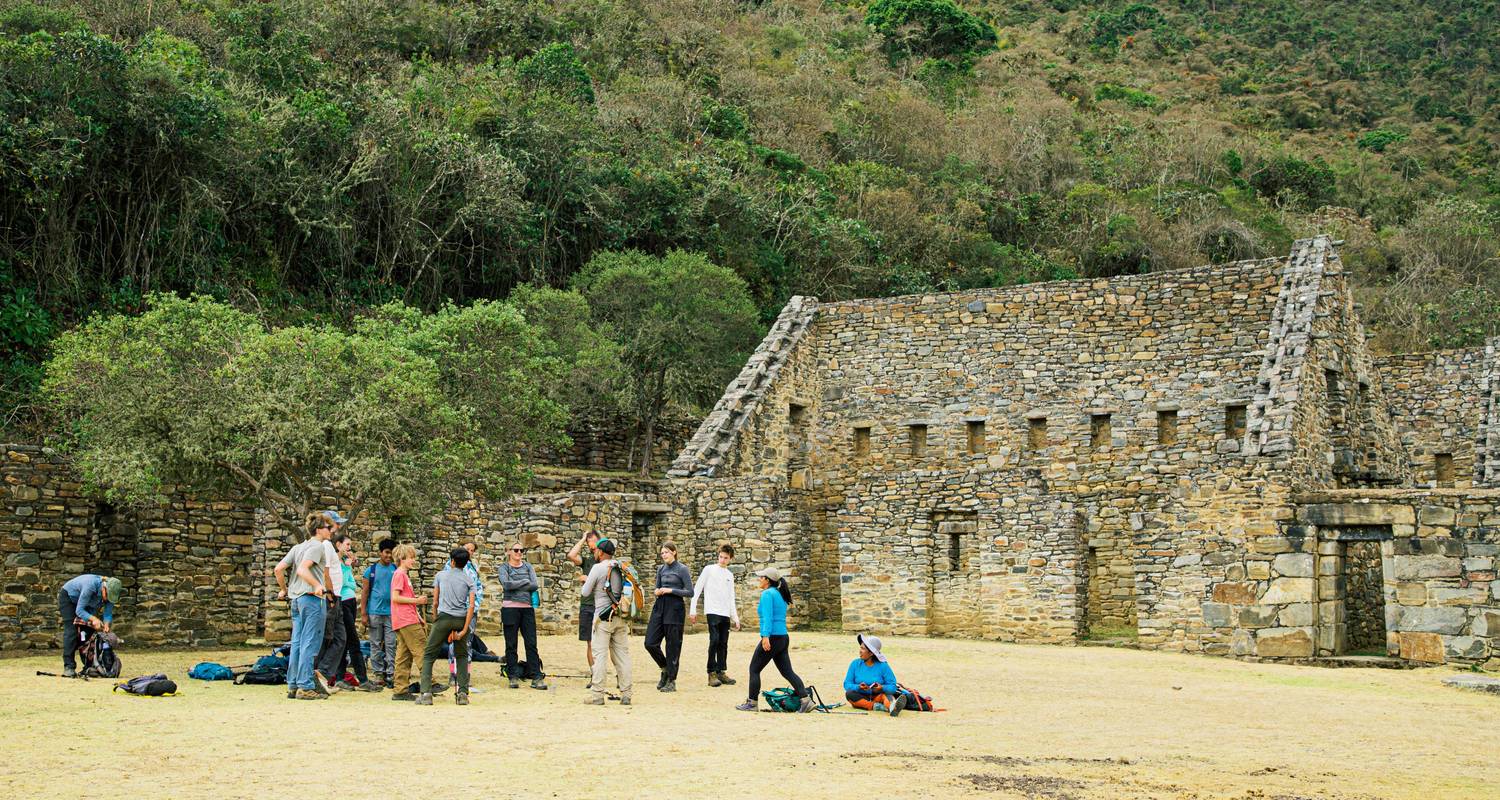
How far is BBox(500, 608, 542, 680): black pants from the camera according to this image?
Result: 14.4 m

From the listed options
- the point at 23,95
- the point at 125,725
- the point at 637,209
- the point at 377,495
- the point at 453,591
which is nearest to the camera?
the point at 125,725

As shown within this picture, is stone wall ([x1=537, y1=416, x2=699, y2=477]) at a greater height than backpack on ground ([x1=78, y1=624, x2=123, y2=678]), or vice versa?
stone wall ([x1=537, y1=416, x2=699, y2=477])

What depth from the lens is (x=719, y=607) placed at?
14531 millimetres

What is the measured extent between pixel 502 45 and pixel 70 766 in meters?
38.3

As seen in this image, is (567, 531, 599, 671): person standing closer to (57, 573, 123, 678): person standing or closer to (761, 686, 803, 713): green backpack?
(761, 686, 803, 713): green backpack

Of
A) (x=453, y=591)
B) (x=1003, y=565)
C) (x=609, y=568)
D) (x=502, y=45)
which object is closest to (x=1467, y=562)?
(x=1003, y=565)

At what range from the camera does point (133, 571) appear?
1753 centimetres

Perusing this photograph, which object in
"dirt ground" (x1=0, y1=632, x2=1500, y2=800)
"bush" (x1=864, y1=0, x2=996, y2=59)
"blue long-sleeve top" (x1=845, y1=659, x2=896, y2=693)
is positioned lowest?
"dirt ground" (x1=0, y1=632, x2=1500, y2=800)

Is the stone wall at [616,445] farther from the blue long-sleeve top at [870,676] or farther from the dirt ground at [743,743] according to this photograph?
the blue long-sleeve top at [870,676]

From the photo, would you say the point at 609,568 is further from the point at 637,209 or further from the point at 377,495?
the point at 637,209

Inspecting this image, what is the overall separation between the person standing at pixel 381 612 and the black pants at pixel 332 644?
28 centimetres

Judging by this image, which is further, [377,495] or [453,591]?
[377,495]

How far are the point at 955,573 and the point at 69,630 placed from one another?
12.0 m

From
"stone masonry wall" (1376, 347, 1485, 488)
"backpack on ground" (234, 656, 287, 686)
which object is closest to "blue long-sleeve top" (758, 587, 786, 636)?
"backpack on ground" (234, 656, 287, 686)
